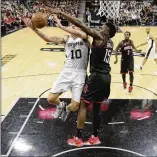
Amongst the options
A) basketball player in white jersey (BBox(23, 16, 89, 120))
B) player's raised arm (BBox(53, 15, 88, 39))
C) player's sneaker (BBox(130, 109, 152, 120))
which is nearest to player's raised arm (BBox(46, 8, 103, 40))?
player's raised arm (BBox(53, 15, 88, 39))

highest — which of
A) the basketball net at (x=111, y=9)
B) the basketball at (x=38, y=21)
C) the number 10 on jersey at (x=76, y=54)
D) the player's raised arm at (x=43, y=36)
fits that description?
the basketball net at (x=111, y=9)

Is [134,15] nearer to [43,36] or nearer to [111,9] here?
[111,9]

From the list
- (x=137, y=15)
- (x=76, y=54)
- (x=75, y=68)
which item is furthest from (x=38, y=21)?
(x=137, y=15)

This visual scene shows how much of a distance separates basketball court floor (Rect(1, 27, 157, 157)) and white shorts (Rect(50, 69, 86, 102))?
81 cm

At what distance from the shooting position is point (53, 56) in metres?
13.1

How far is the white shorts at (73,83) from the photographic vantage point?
5.56 m

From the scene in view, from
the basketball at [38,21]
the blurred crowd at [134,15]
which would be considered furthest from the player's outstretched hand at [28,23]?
the blurred crowd at [134,15]

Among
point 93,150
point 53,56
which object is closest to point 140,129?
point 93,150

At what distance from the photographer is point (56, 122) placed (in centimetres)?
647

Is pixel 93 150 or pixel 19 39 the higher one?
pixel 19 39

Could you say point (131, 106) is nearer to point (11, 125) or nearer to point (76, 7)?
point (11, 125)

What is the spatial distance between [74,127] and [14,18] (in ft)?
55.2

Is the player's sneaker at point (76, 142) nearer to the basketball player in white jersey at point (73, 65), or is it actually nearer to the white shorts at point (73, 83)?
the basketball player in white jersey at point (73, 65)

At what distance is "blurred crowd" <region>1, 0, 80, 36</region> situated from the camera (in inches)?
810
